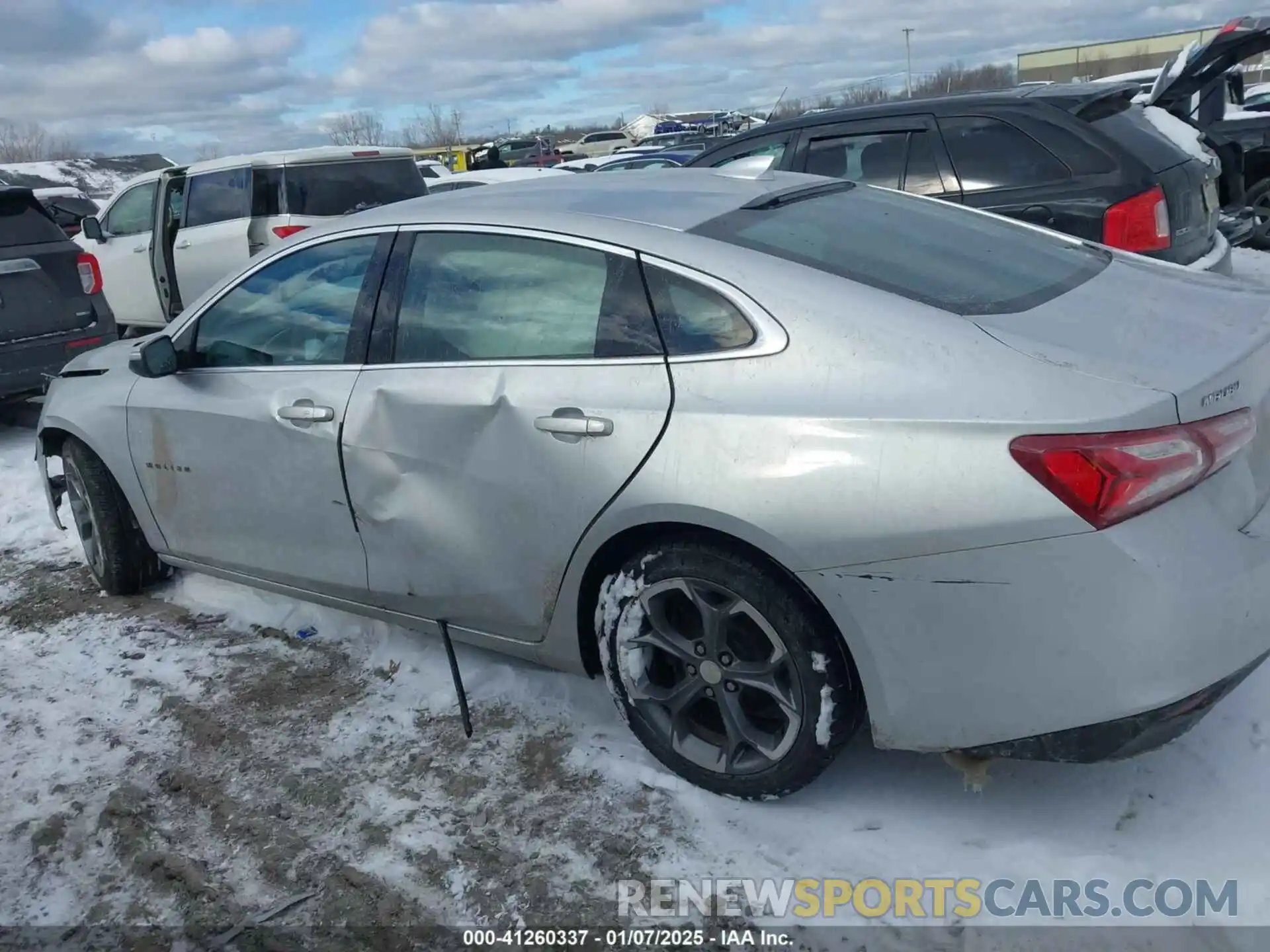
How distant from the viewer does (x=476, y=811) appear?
2902mm

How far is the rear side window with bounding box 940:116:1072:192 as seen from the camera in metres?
5.62

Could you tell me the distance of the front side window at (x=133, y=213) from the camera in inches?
412

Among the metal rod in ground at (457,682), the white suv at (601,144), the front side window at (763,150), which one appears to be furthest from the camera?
the white suv at (601,144)

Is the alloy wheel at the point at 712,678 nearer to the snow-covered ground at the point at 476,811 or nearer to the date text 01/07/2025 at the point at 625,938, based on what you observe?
the snow-covered ground at the point at 476,811

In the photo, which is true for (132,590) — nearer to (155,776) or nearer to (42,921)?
(155,776)

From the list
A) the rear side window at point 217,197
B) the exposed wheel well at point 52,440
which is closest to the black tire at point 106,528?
the exposed wheel well at point 52,440

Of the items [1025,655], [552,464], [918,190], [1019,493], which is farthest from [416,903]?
[918,190]

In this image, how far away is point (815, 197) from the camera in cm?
330

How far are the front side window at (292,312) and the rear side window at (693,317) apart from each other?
3.77 feet

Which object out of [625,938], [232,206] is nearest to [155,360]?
[625,938]

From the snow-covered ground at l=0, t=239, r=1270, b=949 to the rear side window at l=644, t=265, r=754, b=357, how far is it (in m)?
1.24

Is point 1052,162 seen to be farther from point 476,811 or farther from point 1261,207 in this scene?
point 1261,207

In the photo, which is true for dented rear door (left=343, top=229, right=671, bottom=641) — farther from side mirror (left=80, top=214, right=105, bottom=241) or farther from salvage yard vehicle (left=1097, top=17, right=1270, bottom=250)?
side mirror (left=80, top=214, right=105, bottom=241)

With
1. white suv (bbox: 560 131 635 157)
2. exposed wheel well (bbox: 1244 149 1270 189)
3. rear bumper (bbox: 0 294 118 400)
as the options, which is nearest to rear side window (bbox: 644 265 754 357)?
rear bumper (bbox: 0 294 118 400)
